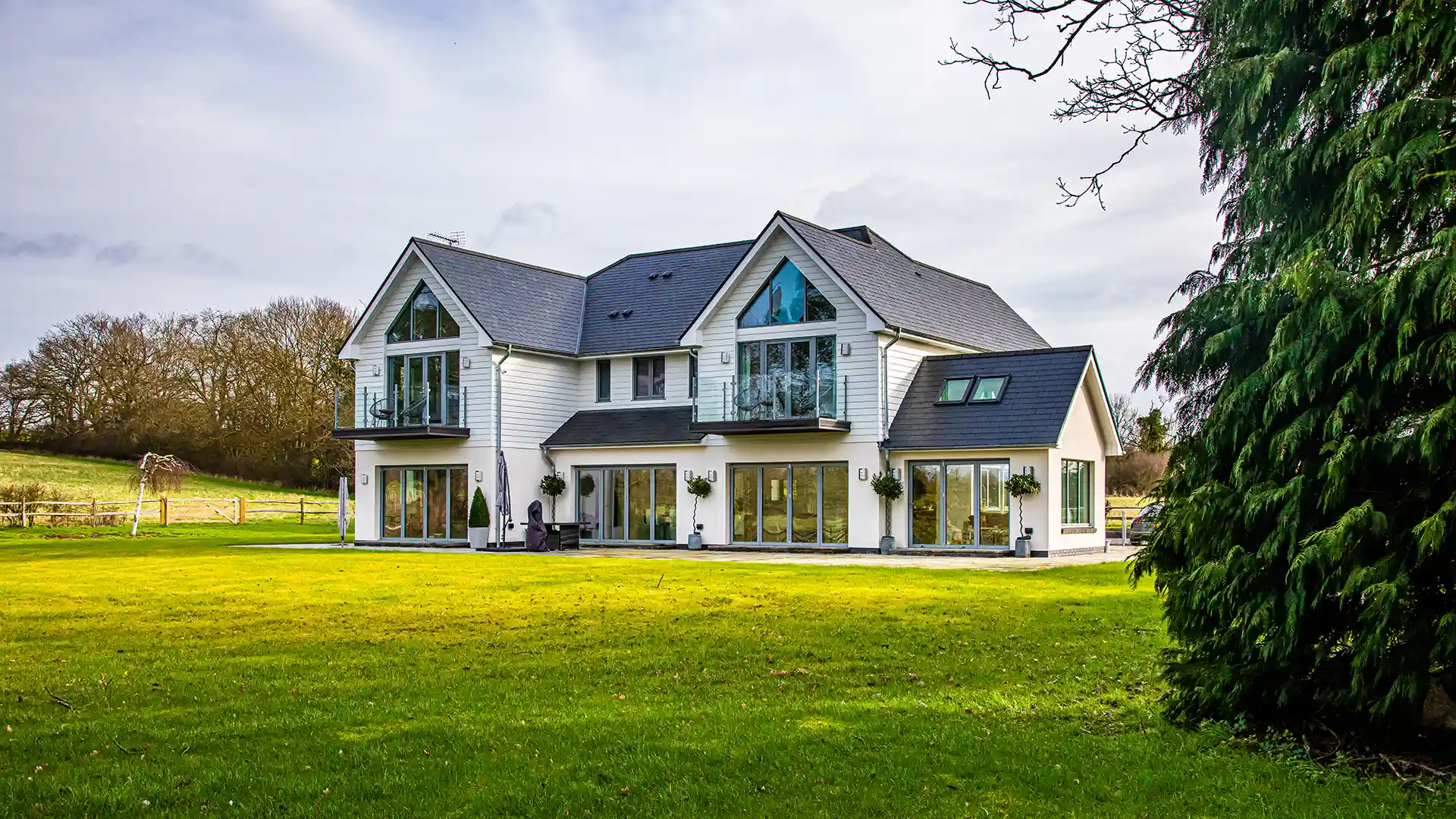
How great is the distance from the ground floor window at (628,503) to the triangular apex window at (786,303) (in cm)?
440

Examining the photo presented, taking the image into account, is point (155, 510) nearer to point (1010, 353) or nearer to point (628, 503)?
point (628, 503)

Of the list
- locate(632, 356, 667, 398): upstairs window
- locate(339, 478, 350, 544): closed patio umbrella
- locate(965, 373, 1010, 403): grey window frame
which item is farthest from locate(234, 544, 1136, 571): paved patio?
locate(632, 356, 667, 398): upstairs window

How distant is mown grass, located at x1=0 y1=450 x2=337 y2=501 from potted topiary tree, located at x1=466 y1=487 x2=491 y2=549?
961 inches

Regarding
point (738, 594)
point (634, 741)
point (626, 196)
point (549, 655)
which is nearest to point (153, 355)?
point (626, 196)

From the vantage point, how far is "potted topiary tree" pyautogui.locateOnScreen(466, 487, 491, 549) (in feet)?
101

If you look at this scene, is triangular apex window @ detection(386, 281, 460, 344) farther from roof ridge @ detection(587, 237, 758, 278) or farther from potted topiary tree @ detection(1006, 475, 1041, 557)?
potted topiary tree @ detection(1006, 475, 1041, 557)

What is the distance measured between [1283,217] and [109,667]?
371 inches

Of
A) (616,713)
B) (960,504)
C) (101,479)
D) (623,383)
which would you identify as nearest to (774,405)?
(960,504)

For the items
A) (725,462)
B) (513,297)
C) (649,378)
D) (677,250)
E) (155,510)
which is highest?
(677,250)

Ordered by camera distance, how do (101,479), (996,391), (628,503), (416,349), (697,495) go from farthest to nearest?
(101,479)
(416,349)
(628,503)
(697,495)
(996,391)

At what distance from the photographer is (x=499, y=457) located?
1228 inches

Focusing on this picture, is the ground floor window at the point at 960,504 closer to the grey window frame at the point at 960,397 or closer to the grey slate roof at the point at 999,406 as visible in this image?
the grey slate roof at the point at 999,406

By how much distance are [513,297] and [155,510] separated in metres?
20.8

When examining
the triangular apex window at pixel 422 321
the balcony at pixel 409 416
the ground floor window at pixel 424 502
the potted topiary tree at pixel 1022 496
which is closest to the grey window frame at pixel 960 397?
the potted topiary tree at pixel 1022 496
